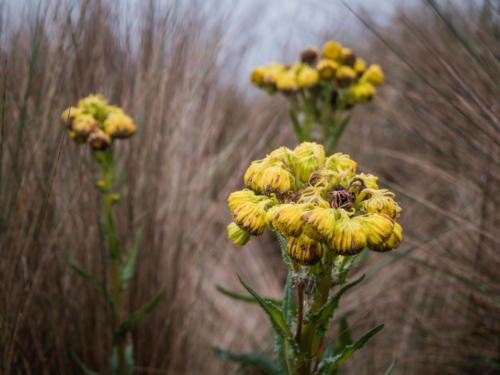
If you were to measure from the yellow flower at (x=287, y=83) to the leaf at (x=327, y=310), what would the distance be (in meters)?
1.01

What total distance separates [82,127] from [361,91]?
1042mm

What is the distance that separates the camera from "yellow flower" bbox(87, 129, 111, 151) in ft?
3.80

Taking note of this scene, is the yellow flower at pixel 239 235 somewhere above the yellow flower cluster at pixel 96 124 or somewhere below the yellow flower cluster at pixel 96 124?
below

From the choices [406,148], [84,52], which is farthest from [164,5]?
[406,148]

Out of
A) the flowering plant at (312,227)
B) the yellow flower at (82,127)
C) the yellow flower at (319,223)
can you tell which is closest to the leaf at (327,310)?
the flowering plant at (312,227)

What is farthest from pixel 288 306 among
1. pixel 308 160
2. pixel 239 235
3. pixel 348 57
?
pixel 348 57

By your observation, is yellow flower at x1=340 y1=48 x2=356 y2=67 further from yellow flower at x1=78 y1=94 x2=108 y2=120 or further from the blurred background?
yellow flower at x1=78 y1=94 x2=108 y2=120

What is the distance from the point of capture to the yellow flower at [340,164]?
0.79m

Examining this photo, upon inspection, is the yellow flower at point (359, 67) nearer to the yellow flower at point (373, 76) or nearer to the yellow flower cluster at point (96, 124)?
the yellow flower at point (373, 76)

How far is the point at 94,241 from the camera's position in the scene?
1.37m

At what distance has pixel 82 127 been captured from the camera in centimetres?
115

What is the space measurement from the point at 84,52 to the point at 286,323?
1210mm

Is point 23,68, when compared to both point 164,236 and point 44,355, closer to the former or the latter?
point 164,236

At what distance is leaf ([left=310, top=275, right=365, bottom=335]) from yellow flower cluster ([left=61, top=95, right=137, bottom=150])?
79cm
